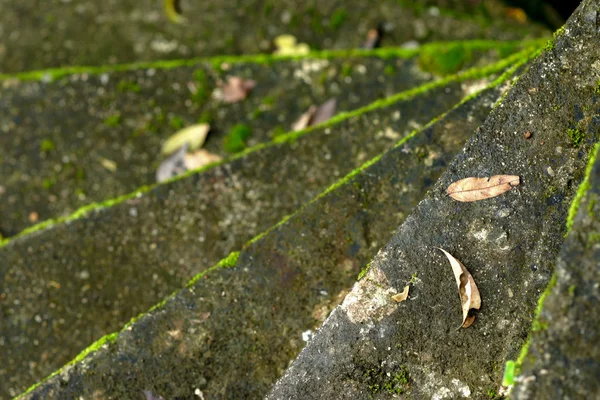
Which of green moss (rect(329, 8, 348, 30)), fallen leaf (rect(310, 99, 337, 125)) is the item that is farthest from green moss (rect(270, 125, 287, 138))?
green moss (rect(329, 8, 348, 30))

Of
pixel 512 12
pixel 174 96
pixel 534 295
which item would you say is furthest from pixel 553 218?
pixel 512 12

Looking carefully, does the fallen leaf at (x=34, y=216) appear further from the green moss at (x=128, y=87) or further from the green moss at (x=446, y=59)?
the green moss at (x=446, y=59)

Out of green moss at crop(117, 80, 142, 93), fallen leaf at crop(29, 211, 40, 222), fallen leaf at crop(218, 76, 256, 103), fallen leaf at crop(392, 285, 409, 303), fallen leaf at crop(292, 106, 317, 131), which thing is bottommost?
fallen leaf at crop(29, 211, 40, 222)

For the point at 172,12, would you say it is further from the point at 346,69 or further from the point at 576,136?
the point at 576,136

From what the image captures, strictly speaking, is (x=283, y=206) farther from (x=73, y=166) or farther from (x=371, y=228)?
(x=73, y=166)

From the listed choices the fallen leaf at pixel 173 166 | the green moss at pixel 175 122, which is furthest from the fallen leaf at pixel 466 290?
the green moss at pixel 175 122

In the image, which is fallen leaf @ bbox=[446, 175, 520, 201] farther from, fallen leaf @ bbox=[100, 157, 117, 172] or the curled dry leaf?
fallen leaf @ bbox=[100, 157, 117, 172]
